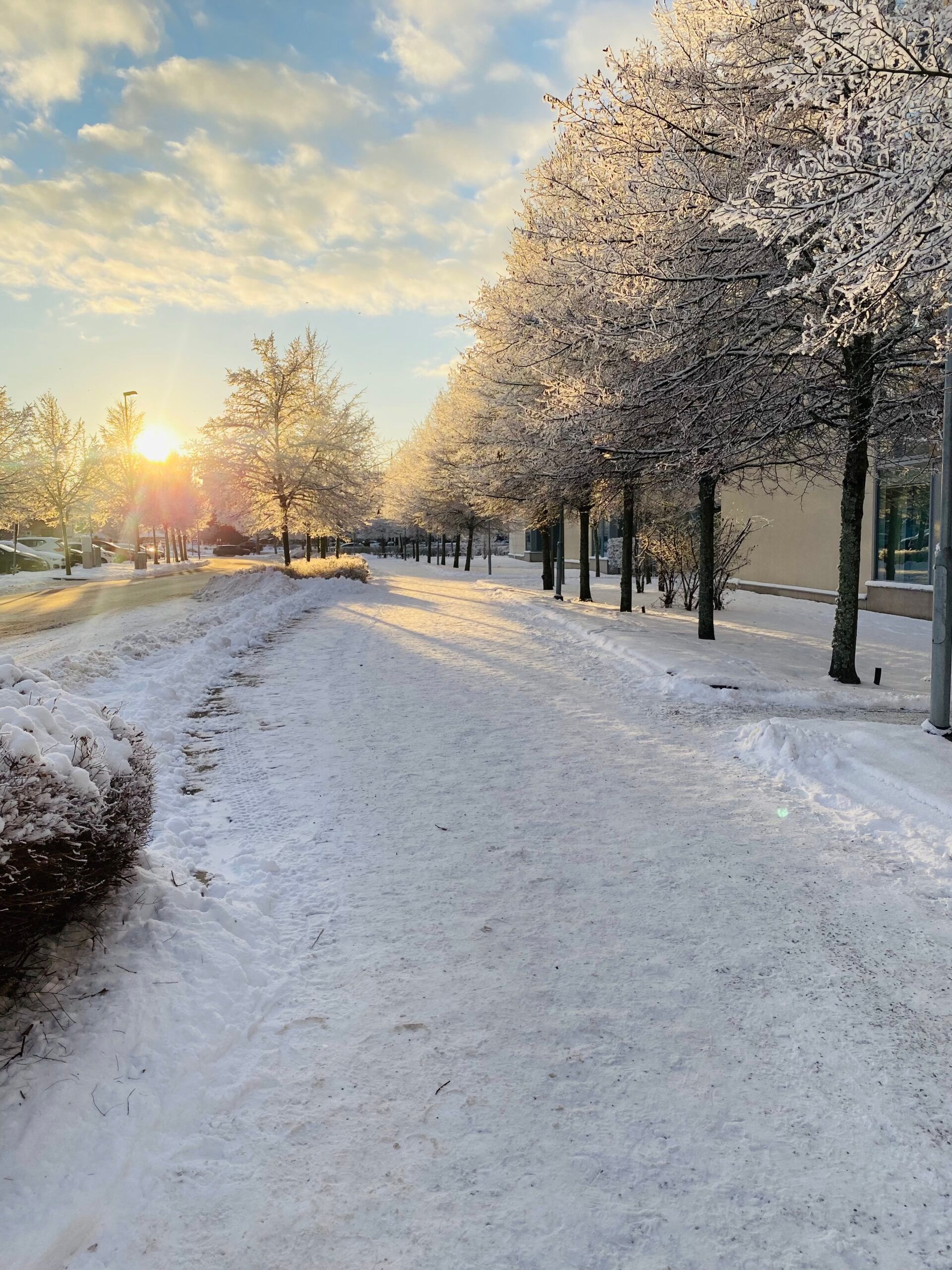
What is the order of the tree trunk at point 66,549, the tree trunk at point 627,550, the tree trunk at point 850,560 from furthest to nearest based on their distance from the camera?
the tree trunk at point 66,549 → the tree trunk at point 627,550 → the tree trunk at point 850,560

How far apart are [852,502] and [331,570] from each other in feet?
60.0

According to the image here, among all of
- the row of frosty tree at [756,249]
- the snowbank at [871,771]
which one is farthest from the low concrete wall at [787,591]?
the snowbank at [871,771]

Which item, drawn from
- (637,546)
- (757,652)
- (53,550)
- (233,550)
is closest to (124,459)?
(53,550)

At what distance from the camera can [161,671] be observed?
8.58 metres

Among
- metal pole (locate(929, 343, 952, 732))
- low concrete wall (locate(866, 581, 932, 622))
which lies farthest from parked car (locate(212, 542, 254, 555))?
metal pole (locate(929, 343, 952, 732))

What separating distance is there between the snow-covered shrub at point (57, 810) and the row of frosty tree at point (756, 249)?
4.78 metres

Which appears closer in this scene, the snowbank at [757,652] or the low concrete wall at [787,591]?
the snowbank at [757,652]

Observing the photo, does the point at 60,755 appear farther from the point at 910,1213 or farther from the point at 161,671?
the point at 161,671

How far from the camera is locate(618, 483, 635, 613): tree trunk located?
51.3ft

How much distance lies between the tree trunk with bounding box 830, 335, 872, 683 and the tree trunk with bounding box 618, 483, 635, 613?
6.53 meters

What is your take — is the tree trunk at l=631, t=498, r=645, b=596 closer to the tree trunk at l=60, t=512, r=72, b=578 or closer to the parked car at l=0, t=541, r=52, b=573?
the tree trunk at l=60, t=512, r=72, b=578

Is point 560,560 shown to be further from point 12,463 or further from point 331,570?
point 12,463

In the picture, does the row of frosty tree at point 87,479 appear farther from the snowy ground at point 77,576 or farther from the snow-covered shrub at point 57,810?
the snow-covered shrub at point 57,810

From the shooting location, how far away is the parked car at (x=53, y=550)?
37031 millimetres
